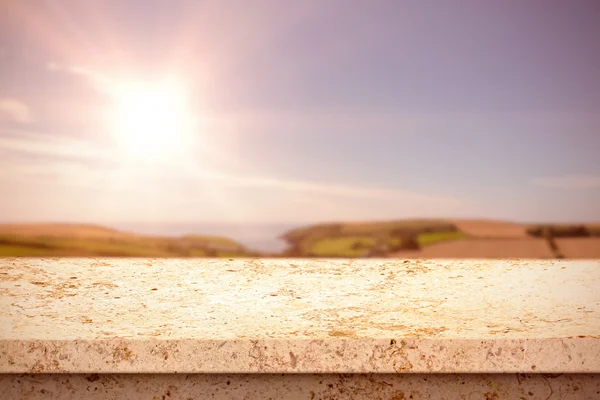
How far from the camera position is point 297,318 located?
1111mm

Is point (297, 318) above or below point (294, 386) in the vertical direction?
above

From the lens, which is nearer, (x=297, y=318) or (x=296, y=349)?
(x=296, y=349)

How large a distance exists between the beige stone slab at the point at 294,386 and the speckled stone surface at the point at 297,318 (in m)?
0.05

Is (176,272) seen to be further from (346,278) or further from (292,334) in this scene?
(292,334)

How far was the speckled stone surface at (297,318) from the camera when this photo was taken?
97cm

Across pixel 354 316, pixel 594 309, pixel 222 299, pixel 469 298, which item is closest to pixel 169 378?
pixel 222 299

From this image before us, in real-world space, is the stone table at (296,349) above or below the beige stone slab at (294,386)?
above

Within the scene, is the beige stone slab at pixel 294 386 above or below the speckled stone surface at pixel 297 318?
below

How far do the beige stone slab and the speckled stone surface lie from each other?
0.05 m

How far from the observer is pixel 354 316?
113 centimetres

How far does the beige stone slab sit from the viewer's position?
1.02 m

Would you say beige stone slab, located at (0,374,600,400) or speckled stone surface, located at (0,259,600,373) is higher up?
speckled stone surface, located at (0,259,600,373)

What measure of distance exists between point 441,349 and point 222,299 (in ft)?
1.69

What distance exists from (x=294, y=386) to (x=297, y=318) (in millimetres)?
141
